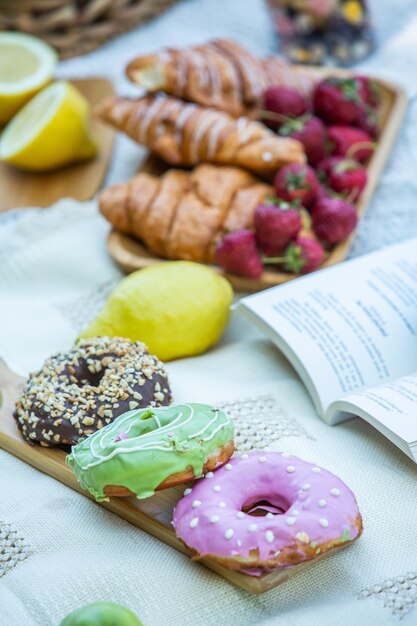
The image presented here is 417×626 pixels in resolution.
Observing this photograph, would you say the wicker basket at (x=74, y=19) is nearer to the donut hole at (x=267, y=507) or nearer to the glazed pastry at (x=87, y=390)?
the glazed pastry at (x=87, y=390)

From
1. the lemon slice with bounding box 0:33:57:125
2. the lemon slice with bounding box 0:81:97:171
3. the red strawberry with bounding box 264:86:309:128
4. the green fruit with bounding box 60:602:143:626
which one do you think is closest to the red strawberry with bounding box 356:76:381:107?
the red strawberry with bounding box 264:86:309:128

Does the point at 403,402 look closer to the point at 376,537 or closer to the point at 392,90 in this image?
the point at 376,537

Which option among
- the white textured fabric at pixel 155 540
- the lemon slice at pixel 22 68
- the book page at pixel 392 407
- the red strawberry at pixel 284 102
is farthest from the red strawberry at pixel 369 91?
the book page at pixel 392 407

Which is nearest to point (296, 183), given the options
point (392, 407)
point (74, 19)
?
point (392, 407)

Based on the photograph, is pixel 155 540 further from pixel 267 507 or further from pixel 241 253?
pixel 241 253

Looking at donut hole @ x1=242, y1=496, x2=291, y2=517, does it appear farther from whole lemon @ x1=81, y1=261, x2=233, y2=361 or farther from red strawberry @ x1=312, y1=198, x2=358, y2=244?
red strawberry @ x1=312, y1=198, x2=358, y2=244

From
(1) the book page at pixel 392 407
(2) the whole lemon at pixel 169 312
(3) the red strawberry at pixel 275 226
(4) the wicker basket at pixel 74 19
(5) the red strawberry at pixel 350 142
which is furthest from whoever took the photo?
(4) the wicker basket at pixel 74 19
